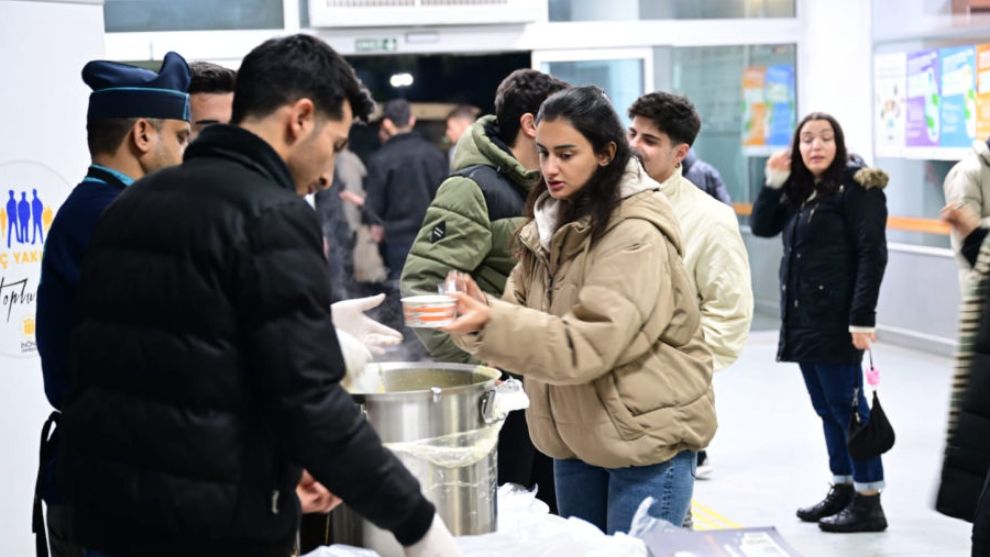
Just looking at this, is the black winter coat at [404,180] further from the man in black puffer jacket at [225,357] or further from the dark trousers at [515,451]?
the man in black puffer jacket at [225,357]

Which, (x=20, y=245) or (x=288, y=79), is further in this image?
(x=20, y=245)

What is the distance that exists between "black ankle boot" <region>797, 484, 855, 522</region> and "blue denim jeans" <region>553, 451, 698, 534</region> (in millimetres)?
2426

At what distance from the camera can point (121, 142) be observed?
2.58 m

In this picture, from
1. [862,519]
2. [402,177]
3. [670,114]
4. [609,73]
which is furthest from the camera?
[609,73]

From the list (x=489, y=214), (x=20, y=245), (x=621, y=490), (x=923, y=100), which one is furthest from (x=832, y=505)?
(x=923, y=100)

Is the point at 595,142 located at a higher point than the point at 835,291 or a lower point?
higher

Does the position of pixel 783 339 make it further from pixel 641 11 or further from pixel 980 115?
pixel 641 11

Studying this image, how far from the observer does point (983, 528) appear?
236 centimetres

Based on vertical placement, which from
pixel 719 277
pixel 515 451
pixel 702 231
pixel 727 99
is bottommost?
pixel 515 451

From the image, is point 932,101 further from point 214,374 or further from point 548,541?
point 214,374

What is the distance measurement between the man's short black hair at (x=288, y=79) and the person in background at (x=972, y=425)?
1395 mm

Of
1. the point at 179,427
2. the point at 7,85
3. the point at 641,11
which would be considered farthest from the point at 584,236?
the point at 641,11

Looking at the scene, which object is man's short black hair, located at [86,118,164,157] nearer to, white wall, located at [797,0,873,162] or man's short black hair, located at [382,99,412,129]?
man's short black hair, located at [382,99,412,129]

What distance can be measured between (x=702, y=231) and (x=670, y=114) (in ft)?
1.23
